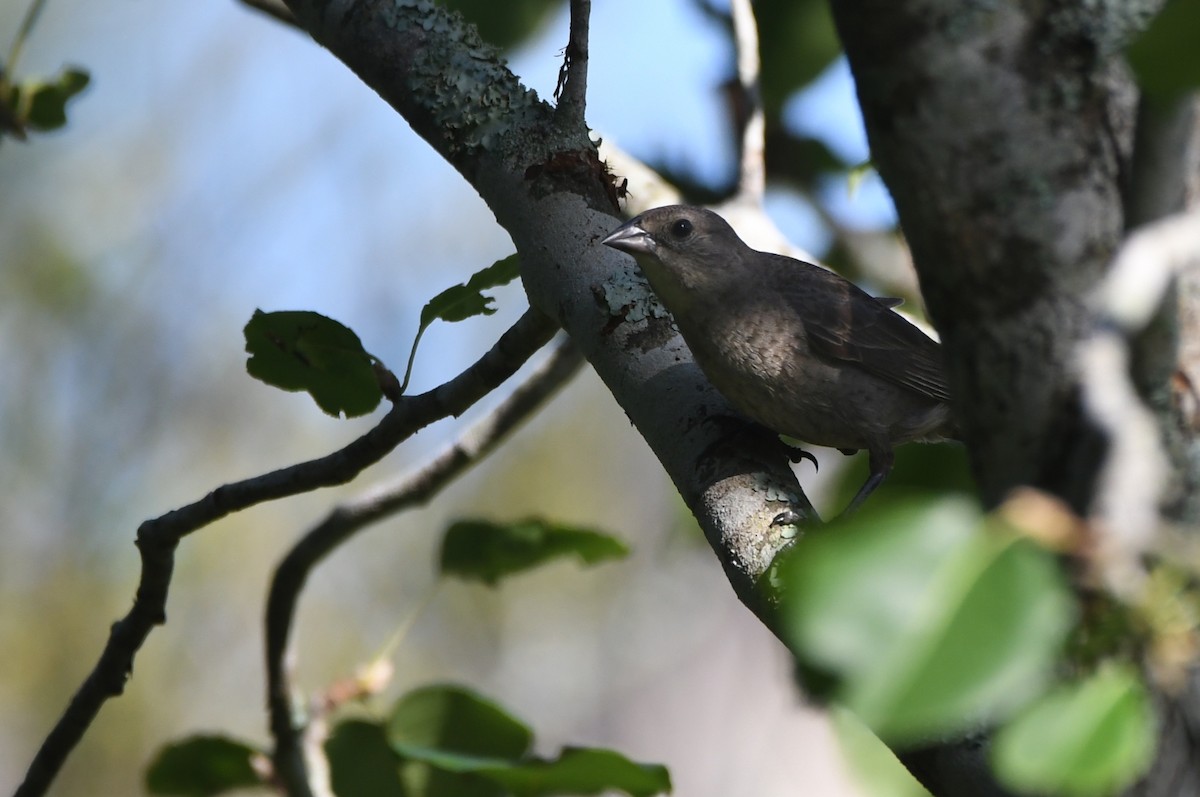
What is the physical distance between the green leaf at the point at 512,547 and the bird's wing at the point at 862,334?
3.25ft

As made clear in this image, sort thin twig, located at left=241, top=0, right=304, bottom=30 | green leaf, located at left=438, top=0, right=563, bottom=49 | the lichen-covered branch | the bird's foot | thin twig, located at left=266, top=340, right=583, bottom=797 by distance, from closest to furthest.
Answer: the lichen-covered branch
the bird's foot
thin twig, located at left=266, top=340, right=583, bottom=797
green leaf, located at left=438, top=0, right=563, bottom=49
thin twig, located at left=241, top=0, right=304, bottom=30

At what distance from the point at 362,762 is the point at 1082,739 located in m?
2.03

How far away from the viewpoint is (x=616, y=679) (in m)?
13.1

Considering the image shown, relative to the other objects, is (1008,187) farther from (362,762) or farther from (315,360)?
(362,762)

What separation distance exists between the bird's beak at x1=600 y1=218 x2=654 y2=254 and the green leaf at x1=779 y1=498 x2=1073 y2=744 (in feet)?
5.34

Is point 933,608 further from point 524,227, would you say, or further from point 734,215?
point 734,215

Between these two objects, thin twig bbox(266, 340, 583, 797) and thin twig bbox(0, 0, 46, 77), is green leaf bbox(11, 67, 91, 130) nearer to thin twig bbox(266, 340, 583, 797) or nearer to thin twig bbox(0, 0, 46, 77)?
thin twig bbox(0, 0, 46, 77)

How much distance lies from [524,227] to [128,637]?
1381mm

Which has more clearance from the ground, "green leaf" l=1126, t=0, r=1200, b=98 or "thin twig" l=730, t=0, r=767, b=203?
"thin twig" l=730, t=0, r=767, b=203

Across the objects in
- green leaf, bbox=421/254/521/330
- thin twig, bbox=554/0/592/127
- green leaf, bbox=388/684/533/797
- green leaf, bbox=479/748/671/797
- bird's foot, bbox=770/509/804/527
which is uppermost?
thin twig, bbox=554/0/592/127

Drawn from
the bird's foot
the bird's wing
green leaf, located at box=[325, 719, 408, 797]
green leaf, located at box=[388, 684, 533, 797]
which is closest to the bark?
the bird's foot

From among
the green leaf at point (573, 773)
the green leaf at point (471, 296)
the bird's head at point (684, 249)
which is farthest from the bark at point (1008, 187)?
the bird's head at point (684, 249)

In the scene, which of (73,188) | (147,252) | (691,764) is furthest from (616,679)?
(73,188)

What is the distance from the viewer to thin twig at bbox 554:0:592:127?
250 centimetres
